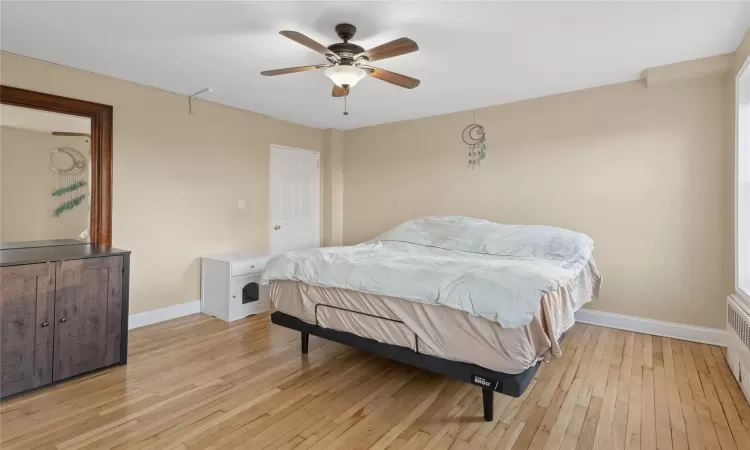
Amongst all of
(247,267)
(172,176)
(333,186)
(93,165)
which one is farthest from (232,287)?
(333,186)

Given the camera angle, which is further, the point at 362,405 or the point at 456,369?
the point at 362,405

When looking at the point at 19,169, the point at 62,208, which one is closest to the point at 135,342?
the point at 62,208

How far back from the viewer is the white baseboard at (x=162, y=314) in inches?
139

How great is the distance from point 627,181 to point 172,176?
4.45 metres

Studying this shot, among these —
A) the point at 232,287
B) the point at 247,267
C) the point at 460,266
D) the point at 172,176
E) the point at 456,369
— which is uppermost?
the point at 172,176

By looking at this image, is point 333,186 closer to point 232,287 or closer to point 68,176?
point 232,287

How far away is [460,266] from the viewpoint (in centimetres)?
247

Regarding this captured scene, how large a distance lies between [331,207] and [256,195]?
Result: 1186 mm

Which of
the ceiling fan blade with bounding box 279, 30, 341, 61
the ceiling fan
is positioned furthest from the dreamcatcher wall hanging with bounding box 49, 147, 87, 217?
the ceiling fan blade with bounding box 279, 30, 341, 61

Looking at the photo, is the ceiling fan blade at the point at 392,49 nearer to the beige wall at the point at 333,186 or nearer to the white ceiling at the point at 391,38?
the white ceiling at the point at 391,38

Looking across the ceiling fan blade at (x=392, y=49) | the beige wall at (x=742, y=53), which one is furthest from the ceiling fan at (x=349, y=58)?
the beige wall at (x=742, y=53)

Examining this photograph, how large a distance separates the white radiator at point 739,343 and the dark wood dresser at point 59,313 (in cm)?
411

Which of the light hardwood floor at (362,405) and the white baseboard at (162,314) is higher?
the white baseboard at (162,314)

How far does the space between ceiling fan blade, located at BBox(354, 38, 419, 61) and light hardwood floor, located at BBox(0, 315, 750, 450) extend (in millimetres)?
2112
